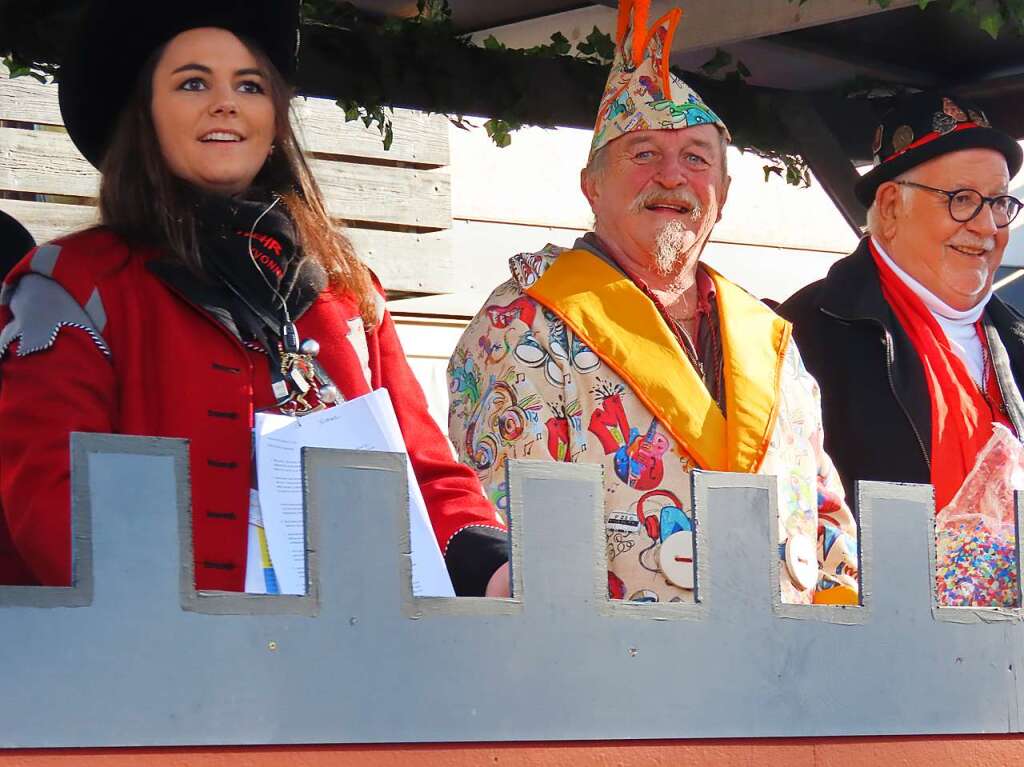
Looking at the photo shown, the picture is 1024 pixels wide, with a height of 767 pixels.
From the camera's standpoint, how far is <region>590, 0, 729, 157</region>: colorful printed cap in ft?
10.8

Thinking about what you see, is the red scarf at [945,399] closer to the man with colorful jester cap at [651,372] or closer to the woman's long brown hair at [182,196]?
the man with colorful jester cap at [651,372]

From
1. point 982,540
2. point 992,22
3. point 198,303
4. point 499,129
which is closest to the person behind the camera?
point 198,303

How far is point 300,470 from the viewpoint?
207 centimetres

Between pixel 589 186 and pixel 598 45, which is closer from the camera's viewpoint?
pixel 589 186

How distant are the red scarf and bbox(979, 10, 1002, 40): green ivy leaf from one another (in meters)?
0.58

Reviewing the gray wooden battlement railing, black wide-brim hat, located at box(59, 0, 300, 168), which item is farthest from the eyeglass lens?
black wide-brim hat, located at box(59, 0, 300, 168)

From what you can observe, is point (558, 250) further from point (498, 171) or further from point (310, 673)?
point (498, 171)

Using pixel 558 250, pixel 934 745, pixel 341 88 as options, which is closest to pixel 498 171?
pixel 341 88

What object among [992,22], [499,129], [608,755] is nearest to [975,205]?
[992,22]

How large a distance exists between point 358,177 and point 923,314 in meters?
2.74

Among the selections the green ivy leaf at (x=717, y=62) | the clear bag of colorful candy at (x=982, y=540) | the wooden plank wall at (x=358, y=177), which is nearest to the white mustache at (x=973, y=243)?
the green ivy leaf at (x=717, y=62)

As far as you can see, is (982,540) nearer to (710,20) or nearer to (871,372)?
(871,372)

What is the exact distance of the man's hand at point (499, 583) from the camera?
213 cm

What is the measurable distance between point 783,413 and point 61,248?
1356 mm
